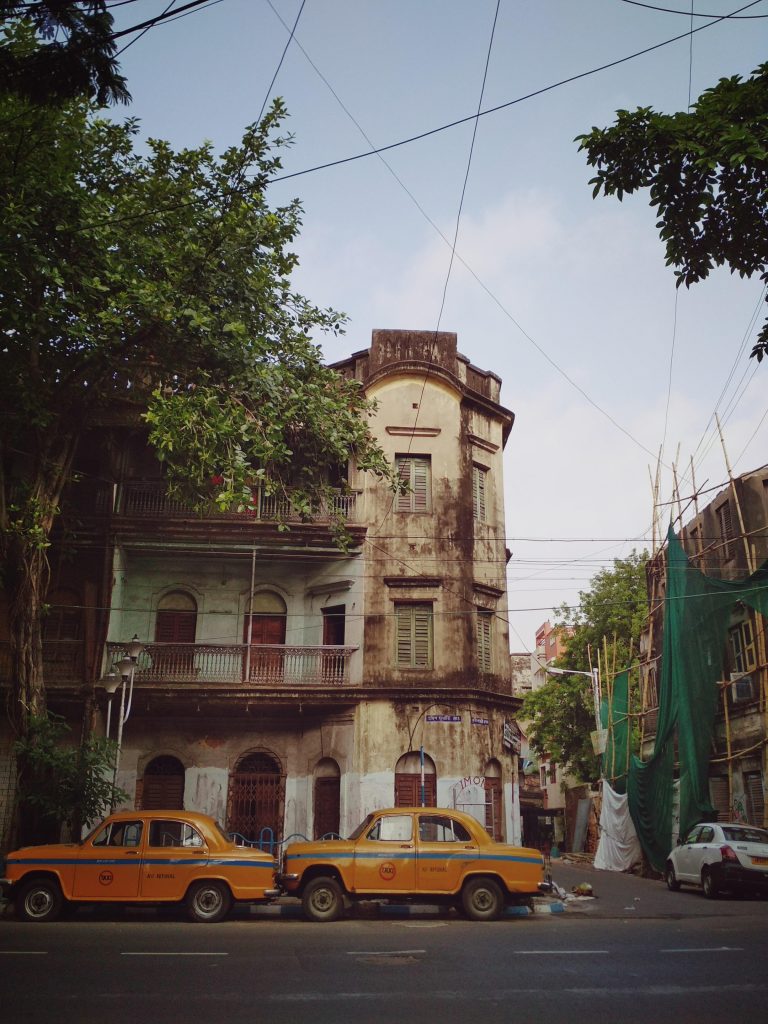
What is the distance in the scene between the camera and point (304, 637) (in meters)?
22.7

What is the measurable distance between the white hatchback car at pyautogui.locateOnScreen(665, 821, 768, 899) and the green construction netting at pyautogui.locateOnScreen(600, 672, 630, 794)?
32.6 feet

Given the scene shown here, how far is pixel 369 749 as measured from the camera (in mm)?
20750

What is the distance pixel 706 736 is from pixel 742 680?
3580mm

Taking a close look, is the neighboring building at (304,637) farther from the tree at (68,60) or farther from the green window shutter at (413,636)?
the tree at (68,60)

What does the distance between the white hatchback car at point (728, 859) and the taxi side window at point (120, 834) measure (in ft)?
35.3

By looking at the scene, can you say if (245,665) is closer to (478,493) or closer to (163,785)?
(163,785)

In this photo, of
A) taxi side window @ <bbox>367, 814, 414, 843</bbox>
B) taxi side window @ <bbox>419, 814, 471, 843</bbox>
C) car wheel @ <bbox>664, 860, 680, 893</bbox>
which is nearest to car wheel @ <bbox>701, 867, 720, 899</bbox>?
car wheel @ <bbox>664, 860, 680, 893</bbox>

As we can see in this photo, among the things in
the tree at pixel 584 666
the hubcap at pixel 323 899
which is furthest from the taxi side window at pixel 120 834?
the tree at pixel 584 666

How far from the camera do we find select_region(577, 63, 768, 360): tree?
8.39 m

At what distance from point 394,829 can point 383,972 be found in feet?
16.5

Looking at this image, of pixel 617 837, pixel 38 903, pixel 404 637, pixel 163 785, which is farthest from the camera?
pixel 617 837

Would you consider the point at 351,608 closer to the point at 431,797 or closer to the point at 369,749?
the point at 369,749

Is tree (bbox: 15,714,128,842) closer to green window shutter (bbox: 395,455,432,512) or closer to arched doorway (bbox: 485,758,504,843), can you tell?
arched doorway (bbox: 485,758,504,843)

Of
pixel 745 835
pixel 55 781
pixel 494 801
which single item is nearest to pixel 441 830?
pixel 745 835
